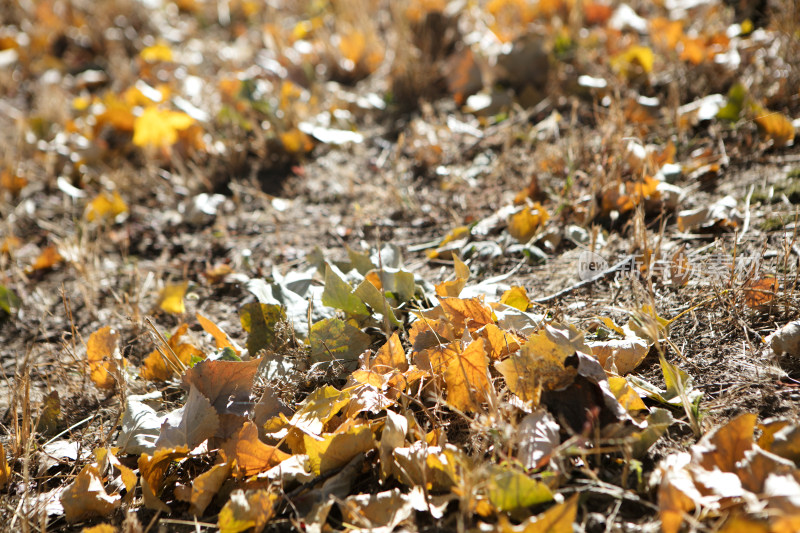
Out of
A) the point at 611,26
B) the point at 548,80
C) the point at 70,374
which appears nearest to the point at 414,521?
the point at 70,374

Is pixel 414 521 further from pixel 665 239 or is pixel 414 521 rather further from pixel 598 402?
pixel 665 239

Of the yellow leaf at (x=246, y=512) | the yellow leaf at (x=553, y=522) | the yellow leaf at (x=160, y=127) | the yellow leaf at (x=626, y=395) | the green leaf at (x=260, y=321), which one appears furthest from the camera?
the yellow leaf at (x=160, y=127)

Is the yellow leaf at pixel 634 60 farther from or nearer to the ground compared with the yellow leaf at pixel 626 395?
farther from the ground

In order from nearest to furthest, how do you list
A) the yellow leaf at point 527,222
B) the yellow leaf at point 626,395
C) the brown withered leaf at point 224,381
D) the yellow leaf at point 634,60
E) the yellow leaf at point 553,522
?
the yellow leaf at point 553,522
the yellow leaf at point 626,395
the brown withered leaf at point 224,381
the yellow leaf at point 527,222
the yellow leaf at point 634,60

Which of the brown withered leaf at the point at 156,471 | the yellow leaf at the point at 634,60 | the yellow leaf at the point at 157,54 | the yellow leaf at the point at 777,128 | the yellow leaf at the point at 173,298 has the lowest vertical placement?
the yellow leaf at the point at 173,298

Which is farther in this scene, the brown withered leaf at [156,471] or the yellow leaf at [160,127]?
the yellow leaf at [160,127]

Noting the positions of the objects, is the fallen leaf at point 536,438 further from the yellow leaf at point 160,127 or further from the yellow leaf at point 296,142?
the yellow leaf at point 160,127

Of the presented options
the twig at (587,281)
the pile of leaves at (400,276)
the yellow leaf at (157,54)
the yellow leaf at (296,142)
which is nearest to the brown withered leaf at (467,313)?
the pile of leaves at (400,276)
